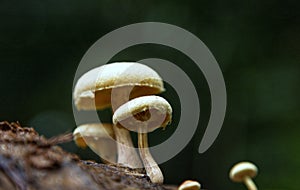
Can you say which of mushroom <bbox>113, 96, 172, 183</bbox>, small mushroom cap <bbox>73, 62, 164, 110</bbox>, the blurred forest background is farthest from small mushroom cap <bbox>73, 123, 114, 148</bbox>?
the blurred forest background

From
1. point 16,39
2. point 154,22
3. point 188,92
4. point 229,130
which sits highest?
point 154,22

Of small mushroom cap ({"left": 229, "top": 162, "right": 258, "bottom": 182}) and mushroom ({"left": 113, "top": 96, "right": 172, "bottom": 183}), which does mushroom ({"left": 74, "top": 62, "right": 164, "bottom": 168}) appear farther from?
small mushroom cap ({"left": 229, "top": 162, "right": 258, "bottom": 182})

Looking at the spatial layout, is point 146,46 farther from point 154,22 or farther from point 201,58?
point 201,58

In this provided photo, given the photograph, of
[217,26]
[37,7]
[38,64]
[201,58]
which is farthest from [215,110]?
[37,7]

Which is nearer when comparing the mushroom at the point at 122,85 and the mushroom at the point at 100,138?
the mushroom at the point at 122,85

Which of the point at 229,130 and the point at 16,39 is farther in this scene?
the point at 16,39

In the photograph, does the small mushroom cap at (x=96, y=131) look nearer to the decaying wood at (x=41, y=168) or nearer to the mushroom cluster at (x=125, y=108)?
the mushroom cluster at (x=125, y=108)

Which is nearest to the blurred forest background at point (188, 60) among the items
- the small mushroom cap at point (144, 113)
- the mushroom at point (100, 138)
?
the mushroom at point (100, 138)

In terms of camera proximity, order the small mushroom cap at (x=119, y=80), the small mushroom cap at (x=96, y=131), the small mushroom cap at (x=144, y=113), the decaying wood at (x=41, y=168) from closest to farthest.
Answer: the decaying wood at (x=41, y=168), the small mushroom cap at (x=144, y=113), the small mushroom cap at (x=119, y=80), the small mushroom cap at (x=96, y=131)
